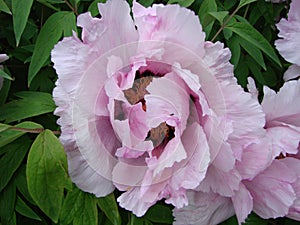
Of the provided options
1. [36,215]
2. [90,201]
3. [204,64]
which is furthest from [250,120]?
[36,215]

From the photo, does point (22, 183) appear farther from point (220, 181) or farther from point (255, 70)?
point (255, 70)

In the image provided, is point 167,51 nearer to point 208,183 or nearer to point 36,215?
point 208,183

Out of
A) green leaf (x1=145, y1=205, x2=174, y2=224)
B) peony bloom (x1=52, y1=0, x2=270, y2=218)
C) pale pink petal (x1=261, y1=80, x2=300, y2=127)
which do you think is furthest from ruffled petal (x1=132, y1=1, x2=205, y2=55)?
green leaf (x1=145, y1=205, x2=174, y2=224)

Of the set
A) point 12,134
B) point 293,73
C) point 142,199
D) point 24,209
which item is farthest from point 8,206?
point 293,73

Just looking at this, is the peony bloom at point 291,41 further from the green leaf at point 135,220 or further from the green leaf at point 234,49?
the green leaf at point 135,220

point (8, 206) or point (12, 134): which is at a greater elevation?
point (12, 134)
